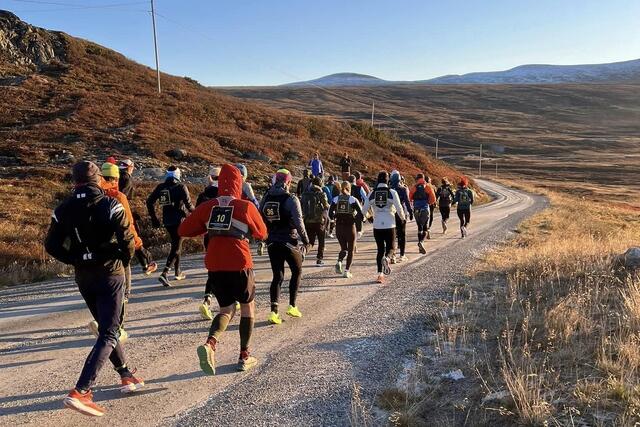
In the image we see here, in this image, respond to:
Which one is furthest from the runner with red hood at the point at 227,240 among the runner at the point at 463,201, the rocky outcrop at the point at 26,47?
the rocky outcrop at the point at 26,47

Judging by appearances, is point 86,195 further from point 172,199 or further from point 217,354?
point 172,199

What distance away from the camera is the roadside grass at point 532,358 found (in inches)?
159

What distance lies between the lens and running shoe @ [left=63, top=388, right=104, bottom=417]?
4.07 m

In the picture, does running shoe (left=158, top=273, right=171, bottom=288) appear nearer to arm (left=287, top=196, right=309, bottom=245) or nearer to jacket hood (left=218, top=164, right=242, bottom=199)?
arm (left=287, top=196, right=309, bottom=245)

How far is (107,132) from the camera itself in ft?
91.7

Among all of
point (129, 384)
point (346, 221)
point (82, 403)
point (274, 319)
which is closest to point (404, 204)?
point (346, 221)

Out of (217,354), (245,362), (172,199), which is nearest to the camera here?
(245,362)

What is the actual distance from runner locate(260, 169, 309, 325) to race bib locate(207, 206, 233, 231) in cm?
171

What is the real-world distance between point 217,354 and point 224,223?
1.80 metres

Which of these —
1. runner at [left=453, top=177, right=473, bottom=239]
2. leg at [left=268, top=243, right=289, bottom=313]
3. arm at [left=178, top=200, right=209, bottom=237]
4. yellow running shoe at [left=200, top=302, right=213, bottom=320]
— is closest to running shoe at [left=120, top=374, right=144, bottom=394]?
arm at [left=178, top=200, right=209, bottom=237]

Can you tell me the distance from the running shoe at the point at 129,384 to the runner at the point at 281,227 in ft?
7.88

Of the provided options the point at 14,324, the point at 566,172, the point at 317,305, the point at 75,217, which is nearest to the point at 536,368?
the point at 317,305

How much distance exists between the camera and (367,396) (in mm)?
4719

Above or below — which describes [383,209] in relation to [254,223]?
below
